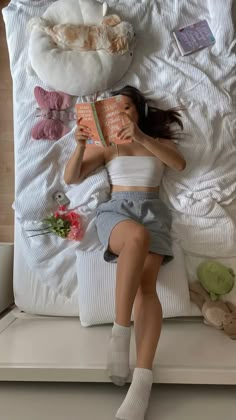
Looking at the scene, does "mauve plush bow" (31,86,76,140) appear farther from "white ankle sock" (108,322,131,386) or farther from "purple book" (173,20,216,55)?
"white ankle sock" (108,322,131,386)

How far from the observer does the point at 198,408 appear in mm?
1130

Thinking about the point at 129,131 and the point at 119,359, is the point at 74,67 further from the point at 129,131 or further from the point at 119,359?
the point at 119,359

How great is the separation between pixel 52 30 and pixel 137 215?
72cm

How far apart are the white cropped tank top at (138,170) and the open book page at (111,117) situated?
152 mm

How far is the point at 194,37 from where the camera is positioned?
164 centimetres

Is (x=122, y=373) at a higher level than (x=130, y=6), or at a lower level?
lower

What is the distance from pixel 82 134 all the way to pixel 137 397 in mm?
773

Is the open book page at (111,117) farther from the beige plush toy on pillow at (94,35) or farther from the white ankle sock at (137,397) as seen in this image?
the white ankle sock at (137,397)

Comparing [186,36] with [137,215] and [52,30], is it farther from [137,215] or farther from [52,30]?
[137,215]

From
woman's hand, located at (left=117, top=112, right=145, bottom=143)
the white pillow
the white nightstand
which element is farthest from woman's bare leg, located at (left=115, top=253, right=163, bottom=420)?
the white nightstand

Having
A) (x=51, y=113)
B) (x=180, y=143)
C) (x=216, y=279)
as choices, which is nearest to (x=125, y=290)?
(x=216, y=279)

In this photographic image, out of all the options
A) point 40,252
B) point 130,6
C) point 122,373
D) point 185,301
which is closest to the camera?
point 122,373

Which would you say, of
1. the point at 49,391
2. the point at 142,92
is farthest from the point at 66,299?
the point at 142,92

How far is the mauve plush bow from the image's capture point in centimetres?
159
